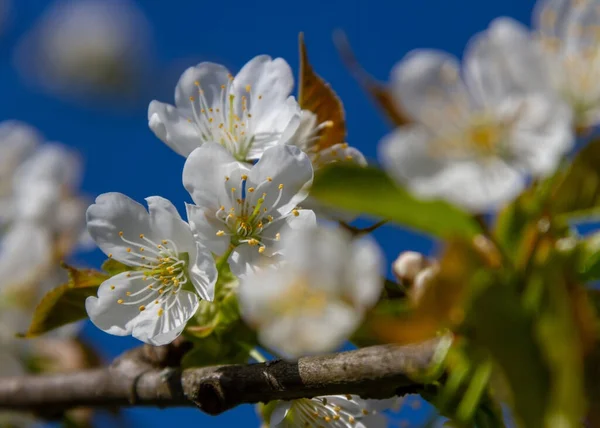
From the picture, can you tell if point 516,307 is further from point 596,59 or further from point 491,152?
point 596,59

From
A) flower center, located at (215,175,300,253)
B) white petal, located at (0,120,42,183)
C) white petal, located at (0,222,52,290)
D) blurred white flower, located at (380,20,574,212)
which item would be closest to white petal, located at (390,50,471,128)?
blurred white flower, located at (380,20,574,212)

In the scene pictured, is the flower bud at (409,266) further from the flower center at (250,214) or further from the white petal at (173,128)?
the white petal at (173,128)

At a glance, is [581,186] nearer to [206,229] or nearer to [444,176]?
[444,176]

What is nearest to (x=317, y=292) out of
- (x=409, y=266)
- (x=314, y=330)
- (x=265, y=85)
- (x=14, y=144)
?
(x=314, y=330)

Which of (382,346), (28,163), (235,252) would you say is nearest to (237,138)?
(235,252)

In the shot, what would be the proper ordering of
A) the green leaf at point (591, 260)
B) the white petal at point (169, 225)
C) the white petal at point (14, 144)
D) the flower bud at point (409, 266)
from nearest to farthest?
the green leaf at point (591, 260) → the flower bud at point (409, 266) → the white petal at point (169, 225) → the white petal at point (14, 144)

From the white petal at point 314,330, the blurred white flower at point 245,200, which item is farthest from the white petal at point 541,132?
the blurred white flower at point 245,200
